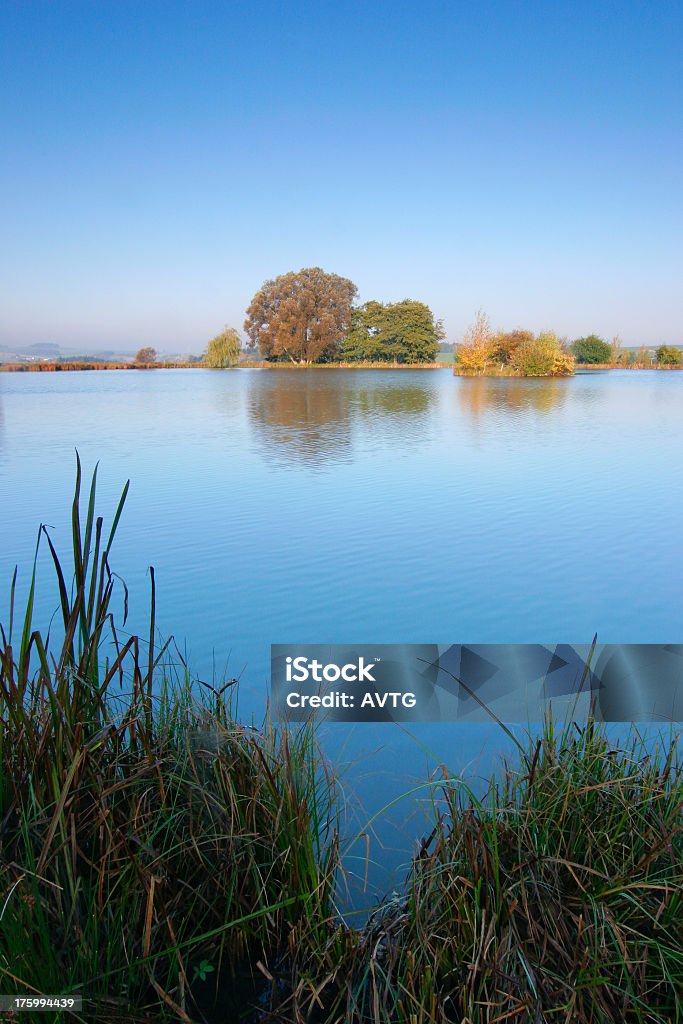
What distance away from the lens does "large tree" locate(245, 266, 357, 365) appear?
1441 inches

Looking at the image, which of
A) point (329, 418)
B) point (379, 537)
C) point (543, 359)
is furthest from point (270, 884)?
point (543, 359)

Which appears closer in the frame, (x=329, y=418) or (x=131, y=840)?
(x=131, y=840)

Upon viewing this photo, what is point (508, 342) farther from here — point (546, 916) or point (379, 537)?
point (546, 916)

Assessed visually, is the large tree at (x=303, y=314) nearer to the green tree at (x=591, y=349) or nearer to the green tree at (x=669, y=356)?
the green tree at (x=591, y=349)

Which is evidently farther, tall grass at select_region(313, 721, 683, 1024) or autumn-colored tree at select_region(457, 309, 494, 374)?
autumn-colored tree at select_region(457, 309, 494, 374)

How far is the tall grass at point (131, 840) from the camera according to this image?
45.7 inches

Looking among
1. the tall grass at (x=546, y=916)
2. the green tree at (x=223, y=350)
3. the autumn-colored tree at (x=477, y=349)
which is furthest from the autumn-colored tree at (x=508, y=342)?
the tall grass at (x=546, y=916)

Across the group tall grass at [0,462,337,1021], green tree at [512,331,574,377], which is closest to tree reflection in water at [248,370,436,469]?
tall grass at [0,462,337,1021]

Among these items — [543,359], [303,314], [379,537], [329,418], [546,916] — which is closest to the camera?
[546,916]

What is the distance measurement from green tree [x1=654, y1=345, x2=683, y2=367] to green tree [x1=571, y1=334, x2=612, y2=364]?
224cm

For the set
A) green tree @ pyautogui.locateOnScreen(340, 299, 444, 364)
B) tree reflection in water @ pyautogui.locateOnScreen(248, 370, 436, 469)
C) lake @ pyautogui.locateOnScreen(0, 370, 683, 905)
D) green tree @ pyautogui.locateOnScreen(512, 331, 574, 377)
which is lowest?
lake @ pyautogui.locateOnScreen(0, 370, 683, 905)

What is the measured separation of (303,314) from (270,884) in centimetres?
3685

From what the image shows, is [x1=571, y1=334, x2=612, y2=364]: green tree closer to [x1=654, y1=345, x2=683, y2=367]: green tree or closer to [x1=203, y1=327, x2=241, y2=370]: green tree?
[x1=654, y1=345, x2=683, y2=367]: green tree

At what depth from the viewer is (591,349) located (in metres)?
34.4
